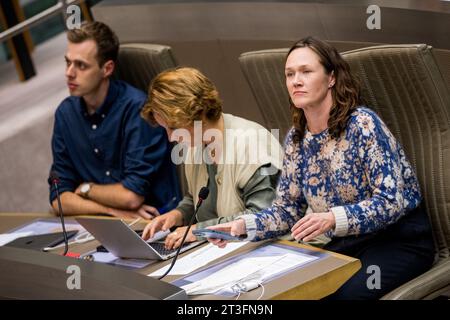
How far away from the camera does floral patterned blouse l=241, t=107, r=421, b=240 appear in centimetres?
240

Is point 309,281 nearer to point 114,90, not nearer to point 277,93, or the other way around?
point 277,93

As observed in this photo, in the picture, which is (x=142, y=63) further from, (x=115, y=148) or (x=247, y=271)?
(x=247, y=271)

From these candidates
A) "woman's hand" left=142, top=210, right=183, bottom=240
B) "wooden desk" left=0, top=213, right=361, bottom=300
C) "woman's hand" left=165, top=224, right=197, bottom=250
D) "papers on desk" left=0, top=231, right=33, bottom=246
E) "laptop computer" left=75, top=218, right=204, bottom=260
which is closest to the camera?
"wooden desk" left=0, top=213, right=361, bottom=300

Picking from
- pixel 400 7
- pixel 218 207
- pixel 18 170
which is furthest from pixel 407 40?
pixel 18 170

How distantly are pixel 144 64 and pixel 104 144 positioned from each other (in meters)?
0.36

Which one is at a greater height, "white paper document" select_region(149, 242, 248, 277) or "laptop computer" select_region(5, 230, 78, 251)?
"laptop computer" select_region(5, 230, 78, 251)

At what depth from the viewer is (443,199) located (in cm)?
256

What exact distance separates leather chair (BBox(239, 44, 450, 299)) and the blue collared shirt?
1.10 metres

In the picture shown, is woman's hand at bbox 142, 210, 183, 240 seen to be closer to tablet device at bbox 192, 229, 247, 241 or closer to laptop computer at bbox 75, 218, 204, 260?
laptop computer at bbox 75, 218, 204, 260

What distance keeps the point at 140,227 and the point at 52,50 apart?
2.89 m

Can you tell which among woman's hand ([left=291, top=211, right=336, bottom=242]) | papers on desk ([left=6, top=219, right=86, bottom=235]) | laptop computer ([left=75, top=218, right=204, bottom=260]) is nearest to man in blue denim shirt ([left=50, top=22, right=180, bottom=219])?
papers on desk ([left=6, top=219, right=86, bottom=235])

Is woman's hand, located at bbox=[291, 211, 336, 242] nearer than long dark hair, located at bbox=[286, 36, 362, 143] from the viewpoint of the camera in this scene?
Yes

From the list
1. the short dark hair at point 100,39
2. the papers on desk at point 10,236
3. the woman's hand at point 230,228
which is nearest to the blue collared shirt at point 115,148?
the short dark hair at point 100,39

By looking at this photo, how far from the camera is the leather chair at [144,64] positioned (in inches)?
135
